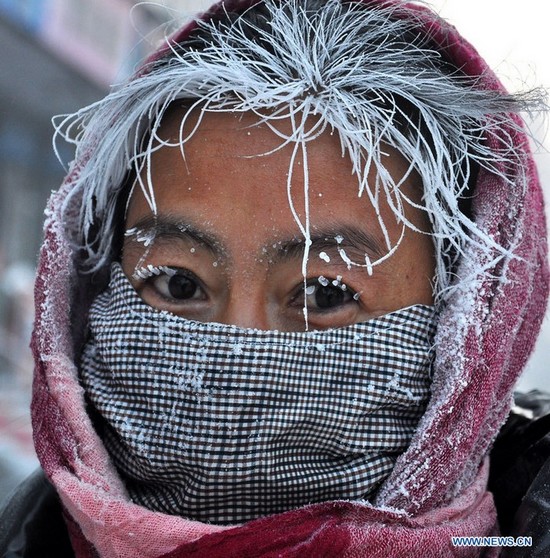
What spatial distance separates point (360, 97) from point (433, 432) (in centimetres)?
72

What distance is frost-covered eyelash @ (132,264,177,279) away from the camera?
1.58 meters

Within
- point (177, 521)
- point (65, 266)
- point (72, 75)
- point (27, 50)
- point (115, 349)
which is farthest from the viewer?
point (72, 75)

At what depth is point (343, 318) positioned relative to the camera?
150 centimetres

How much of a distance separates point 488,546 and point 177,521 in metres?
0.63

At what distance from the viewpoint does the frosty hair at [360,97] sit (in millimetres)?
1499

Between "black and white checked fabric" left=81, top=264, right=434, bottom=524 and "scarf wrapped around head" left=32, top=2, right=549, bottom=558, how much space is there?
0.06 meters

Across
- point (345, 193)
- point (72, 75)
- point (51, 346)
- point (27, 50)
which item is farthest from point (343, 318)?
point (72, 75)

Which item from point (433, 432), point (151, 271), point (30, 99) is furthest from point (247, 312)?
point (30, 99)

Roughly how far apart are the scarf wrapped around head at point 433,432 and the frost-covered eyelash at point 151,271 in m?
0.22

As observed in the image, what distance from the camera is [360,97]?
153cm

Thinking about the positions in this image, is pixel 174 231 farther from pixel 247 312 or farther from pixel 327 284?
pixel 327 284

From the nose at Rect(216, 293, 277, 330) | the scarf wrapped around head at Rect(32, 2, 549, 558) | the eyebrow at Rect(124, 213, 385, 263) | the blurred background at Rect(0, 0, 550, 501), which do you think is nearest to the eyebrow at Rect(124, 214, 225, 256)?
the eyebrow at Rect(124, 213, 385, 263)

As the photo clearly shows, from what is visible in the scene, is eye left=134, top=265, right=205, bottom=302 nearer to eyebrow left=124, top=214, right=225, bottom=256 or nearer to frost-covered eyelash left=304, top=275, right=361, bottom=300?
eyebrow left=124, top=214, right=225, bottom=256

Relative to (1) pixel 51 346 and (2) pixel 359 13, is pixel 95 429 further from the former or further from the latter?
(2) pixel 359 13
